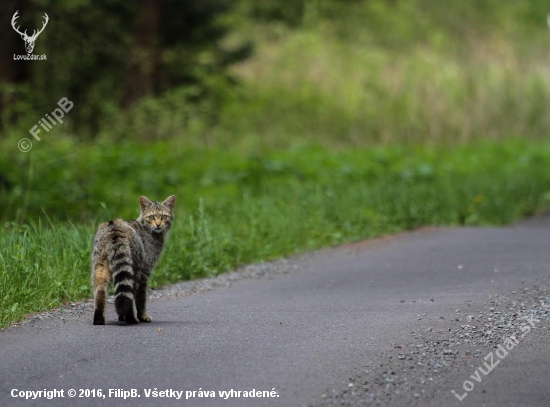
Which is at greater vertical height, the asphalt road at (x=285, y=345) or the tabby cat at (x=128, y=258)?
the tabby cat at (x=128, y=258)

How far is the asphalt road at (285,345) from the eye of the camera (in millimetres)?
6195

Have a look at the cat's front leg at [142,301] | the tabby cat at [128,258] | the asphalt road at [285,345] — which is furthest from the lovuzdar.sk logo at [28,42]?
the cat's front leg at [142,301]

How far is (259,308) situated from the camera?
30.0ft

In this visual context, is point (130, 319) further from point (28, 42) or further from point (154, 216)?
point (28, 42)

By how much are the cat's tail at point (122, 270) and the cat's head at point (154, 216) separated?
62 centimetres

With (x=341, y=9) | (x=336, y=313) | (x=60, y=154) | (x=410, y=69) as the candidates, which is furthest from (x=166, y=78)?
(x=336, y=313)

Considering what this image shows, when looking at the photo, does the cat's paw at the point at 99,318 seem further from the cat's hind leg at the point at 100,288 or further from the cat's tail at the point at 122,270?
the cat's tail at the point at 122,270

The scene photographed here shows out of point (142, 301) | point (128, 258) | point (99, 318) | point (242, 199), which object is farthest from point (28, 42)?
point (128, 258)

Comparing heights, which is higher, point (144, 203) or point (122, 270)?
point (144, 203)

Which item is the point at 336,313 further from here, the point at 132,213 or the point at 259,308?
the point at 132,213

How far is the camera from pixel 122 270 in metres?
7.80

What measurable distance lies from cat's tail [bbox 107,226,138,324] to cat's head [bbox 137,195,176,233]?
622 millimetres

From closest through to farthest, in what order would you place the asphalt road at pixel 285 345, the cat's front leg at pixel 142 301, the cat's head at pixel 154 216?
the asphalt road at pixel 285 345 → the cat's front leg at pixel 142 301 → the cat's head at pixel 154 216

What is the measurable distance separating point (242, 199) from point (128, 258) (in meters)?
8.69
